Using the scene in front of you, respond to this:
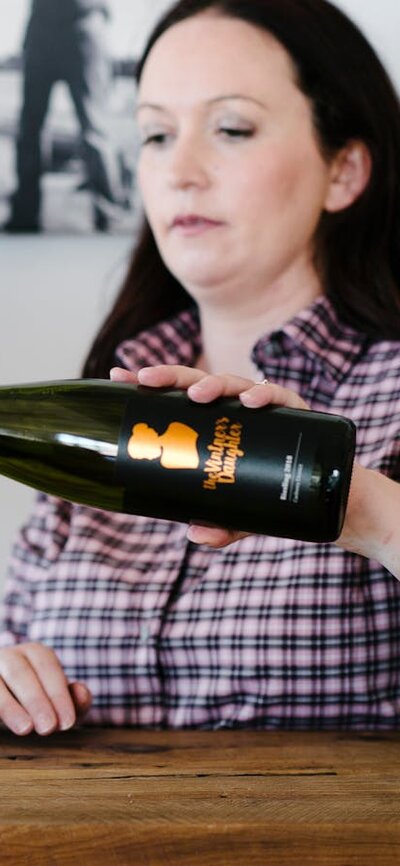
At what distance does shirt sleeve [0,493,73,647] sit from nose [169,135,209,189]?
0.39m

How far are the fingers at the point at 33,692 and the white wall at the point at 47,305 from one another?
623 millimetres

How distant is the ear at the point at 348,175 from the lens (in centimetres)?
129

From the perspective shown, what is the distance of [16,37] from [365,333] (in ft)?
2.36

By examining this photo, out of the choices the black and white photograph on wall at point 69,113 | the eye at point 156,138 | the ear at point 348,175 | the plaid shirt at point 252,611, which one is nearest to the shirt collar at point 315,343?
the plaid shirt at point 252,611

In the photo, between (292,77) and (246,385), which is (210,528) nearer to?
(246,385)

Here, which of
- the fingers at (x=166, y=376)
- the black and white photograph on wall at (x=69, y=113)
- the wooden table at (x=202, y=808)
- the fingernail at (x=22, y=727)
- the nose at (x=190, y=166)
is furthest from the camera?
the black and white photograph on wall at (x=69, y=113)

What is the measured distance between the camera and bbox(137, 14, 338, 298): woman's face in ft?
3.89

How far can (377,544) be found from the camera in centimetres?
87

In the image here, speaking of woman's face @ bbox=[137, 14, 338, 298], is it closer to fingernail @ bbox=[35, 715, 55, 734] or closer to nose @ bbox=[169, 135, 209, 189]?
nose @ bbox=[169, 135, 209, 189]

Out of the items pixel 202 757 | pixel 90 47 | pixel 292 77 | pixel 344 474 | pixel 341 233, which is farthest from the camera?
pixel 90 47

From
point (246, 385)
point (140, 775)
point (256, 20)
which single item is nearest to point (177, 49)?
point (256, 20)

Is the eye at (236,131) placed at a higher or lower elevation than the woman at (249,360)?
higher

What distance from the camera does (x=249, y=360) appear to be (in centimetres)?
129

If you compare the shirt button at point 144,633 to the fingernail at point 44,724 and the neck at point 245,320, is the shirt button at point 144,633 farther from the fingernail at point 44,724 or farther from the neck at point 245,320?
the neck at point 245,320
